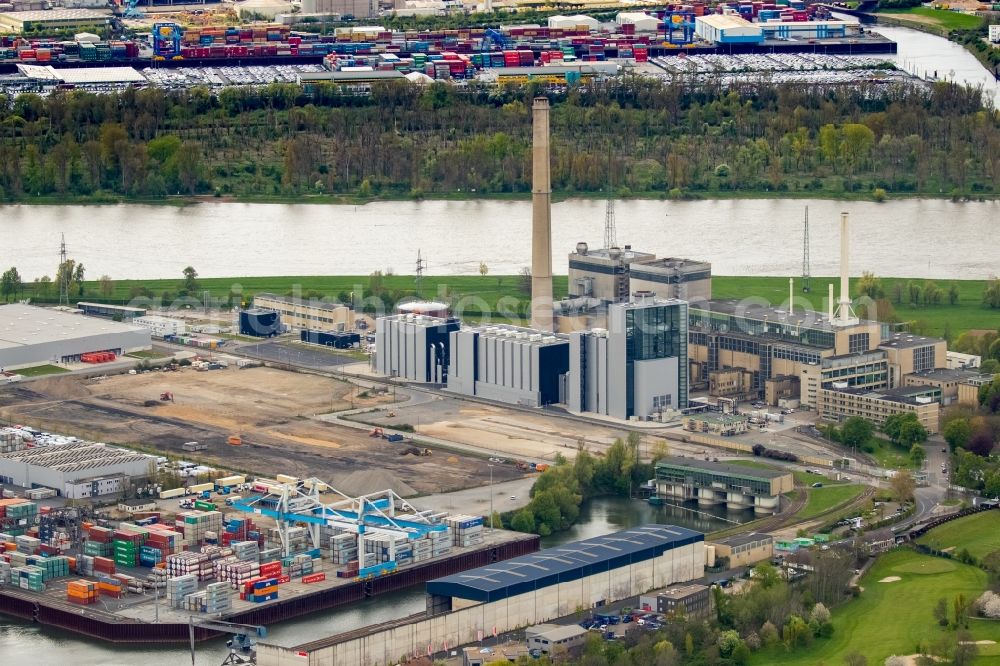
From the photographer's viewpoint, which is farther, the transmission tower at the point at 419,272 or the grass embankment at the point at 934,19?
the grass embankment at the point at 934,19

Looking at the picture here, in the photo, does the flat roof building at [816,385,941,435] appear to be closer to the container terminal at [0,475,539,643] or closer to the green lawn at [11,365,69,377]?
the container terminal at [0,475,539,643]

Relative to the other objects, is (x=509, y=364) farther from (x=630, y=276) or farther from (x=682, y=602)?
(x=682, y=602)

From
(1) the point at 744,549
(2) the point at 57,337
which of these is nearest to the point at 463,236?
(2) the point at 57,337

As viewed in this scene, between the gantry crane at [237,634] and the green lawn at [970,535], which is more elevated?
the green lawn at [970,535]

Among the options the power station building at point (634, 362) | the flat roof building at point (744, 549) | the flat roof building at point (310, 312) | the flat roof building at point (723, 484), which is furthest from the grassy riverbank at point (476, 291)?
the flat roof building at point (744, 549)

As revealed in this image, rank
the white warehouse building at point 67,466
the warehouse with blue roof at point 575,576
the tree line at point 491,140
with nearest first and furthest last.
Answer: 1. the warehouse with blue roof at point 575,576
2. the white warehouse building at point 67,466
3. the tree line at point 491,140

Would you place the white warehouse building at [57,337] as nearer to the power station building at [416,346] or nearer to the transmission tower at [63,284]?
the transmission tower at [63,284]

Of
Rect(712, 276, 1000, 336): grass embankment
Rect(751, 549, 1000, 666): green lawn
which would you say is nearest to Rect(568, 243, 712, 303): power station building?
Rect(712, 276, 1000, 336): grass embankment
